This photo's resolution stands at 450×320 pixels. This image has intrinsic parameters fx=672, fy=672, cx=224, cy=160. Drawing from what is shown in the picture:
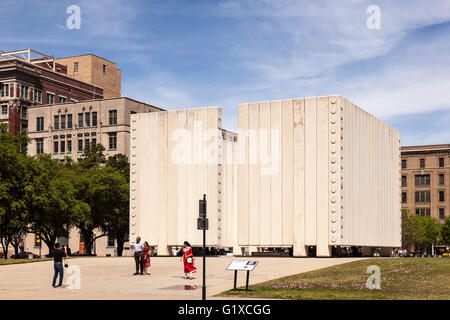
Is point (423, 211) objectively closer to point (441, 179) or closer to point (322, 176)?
point (441, 179)

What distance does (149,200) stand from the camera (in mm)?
62812

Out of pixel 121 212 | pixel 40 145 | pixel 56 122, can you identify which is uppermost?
pixel 56 122

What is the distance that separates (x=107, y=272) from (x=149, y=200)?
22.6 meters

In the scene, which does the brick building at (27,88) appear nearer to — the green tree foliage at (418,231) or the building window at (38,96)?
the building window at (38,96)

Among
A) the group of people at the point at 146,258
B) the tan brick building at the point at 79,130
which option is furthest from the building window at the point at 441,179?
the group of people at the point at 146,258

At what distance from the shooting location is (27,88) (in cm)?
11644

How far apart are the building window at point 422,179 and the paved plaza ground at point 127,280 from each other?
114097 millimetres

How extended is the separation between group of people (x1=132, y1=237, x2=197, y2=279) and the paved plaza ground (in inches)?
21.0

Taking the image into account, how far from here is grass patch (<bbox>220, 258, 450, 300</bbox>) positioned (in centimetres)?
2623

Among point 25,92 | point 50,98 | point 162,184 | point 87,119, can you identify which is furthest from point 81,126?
point 162,184

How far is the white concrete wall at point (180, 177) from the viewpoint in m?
59.8

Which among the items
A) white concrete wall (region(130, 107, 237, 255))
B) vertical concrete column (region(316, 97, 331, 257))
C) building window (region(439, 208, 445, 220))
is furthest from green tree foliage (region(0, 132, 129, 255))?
building window (region(439, 208, 445, 220))

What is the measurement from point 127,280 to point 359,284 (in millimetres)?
11966
